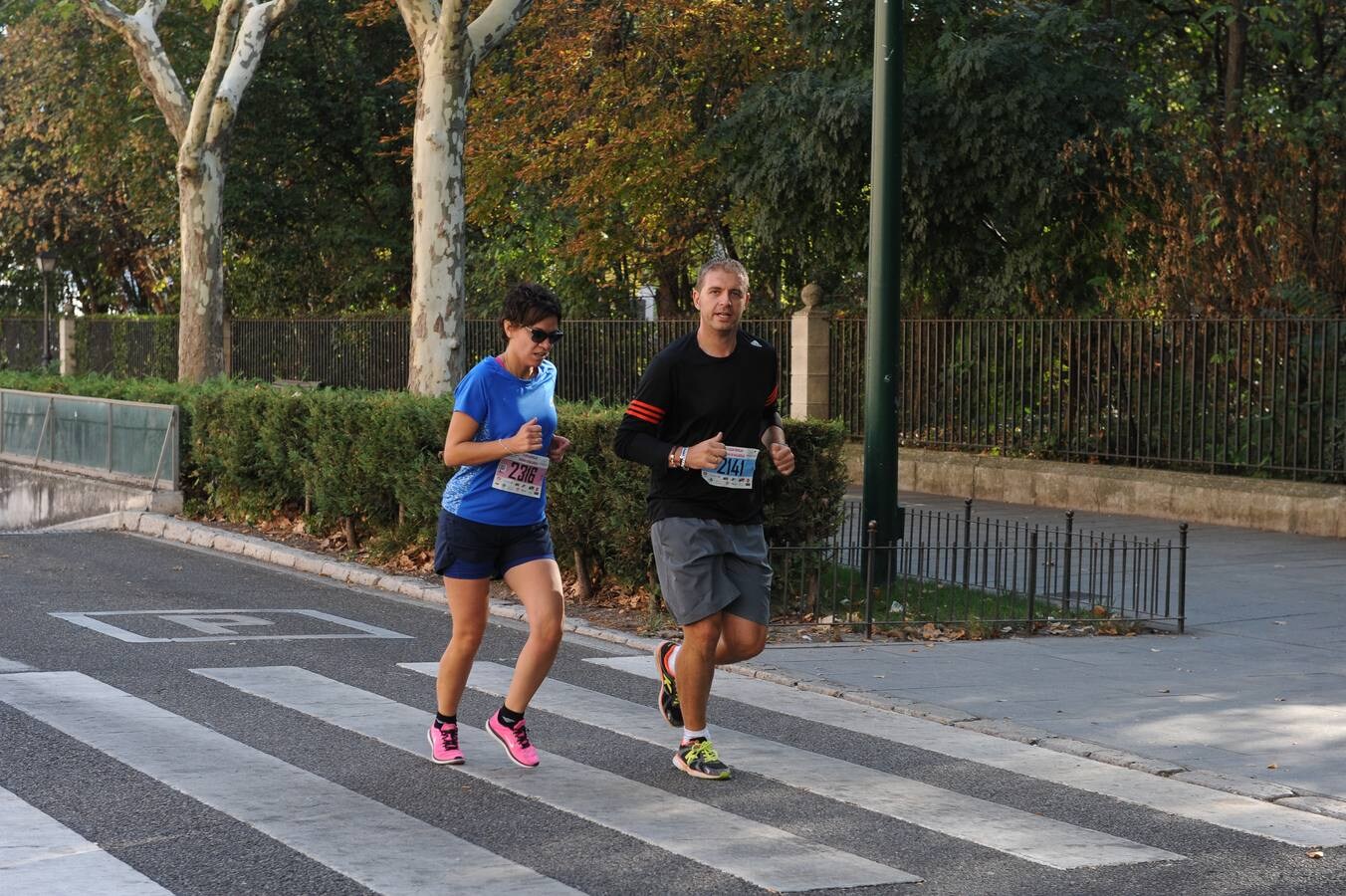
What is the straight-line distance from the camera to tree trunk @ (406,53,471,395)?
1847 cm

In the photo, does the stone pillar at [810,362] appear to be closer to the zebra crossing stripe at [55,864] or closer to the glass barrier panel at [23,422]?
the glass barrier panel at [23,422]

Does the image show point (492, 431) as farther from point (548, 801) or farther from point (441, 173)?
point (441, 173)

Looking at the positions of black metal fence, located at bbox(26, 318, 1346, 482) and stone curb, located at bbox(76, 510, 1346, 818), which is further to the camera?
black metal fence, located at bbox(26, 318, 1346, 482)

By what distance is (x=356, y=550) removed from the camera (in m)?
14.8

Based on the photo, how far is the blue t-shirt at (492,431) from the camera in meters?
6.86

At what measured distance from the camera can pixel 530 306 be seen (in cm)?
684

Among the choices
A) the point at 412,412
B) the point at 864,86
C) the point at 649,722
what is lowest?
the point at 649,722

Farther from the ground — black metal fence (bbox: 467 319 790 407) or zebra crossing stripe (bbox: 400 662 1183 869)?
black metal fence (bbox: 467 319 790 407)

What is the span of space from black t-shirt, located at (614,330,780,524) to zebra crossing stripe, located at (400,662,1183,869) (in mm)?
1061

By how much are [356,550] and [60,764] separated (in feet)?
26.0

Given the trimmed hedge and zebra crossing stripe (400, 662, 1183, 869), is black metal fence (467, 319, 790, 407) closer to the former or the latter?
the trimmed hedge

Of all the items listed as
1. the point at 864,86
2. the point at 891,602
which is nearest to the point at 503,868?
the point at 891,602

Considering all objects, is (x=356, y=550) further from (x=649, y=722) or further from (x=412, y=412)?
(x=649, y=722)

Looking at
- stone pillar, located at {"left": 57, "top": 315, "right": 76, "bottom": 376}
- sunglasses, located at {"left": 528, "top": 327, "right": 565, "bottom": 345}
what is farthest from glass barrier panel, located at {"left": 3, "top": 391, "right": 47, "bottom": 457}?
stone pillar, located at {"left": 57, "top": 315, "right": 76, "bottom": 376}
